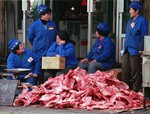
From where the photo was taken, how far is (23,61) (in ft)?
31.3

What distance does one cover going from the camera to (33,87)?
8.88m

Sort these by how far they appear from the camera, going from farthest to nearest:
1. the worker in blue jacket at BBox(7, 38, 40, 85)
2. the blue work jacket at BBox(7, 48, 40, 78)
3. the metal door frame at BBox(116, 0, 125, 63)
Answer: the metal door frame at BBox(116, 0, 125, 63) < the blue work jacket at BBox(7, 48, 40, 78) < the worker in blue jacket at BBox(7, 38, 40, 85)

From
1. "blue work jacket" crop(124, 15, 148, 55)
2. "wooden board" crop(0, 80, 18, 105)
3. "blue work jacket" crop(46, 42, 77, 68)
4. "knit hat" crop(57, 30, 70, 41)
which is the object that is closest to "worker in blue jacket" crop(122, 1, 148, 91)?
"blue work jacket" crop(124, 15, 148, 55)

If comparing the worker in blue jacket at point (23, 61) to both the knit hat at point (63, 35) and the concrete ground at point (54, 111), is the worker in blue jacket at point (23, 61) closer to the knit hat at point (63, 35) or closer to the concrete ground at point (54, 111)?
the knit hat at point (63, 35)

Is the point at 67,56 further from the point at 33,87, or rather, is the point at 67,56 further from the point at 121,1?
the point at 121,1

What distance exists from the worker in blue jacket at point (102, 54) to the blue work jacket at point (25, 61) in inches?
49.7

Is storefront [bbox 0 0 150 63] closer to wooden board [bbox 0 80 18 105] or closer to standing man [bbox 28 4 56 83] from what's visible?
standing man [bbox 28 4 56 83]

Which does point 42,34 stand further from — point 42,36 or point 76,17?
point 76,17

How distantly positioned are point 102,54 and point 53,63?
135 centimetres

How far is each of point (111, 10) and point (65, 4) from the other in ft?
7.82

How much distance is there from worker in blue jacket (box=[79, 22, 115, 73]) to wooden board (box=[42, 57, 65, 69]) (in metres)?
0.88

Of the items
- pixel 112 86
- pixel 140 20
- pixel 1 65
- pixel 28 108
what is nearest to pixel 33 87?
pixel 28 108

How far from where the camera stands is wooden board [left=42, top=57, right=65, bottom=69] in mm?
9234

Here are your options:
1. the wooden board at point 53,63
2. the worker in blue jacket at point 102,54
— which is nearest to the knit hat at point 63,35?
the wooden board at point 53,63
